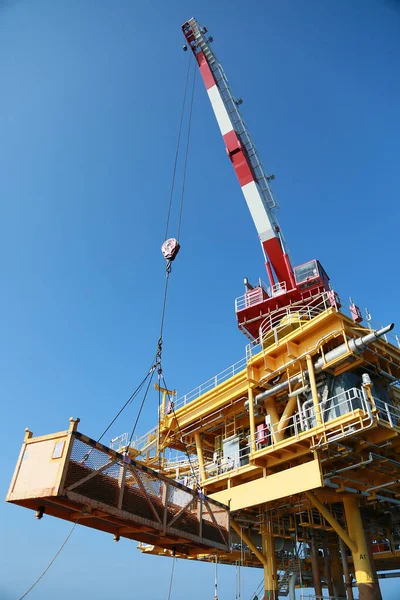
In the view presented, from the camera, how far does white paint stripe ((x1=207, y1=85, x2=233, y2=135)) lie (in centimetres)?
3266

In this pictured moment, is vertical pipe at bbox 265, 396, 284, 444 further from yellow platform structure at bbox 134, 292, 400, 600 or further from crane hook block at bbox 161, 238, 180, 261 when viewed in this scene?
crane hook block at bbox 161, 238, 180, 261

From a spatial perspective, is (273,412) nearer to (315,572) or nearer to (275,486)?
(275,486)

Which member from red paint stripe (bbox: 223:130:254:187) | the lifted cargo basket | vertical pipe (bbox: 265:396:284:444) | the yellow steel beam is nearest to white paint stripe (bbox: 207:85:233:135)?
Answer: red paint stripe (bbox: 223:130:254:187)

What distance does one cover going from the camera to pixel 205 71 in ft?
118

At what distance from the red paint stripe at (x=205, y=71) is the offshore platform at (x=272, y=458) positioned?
7159 millimetres

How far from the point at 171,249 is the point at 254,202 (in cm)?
1071

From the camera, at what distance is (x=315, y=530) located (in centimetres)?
2458

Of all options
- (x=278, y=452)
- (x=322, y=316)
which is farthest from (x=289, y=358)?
(x=278, y=452)

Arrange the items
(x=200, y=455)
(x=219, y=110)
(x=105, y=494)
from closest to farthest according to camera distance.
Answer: (x=105, y=494) < (x=200, y=455) < (x=219, y=110)

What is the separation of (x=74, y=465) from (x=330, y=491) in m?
12.9

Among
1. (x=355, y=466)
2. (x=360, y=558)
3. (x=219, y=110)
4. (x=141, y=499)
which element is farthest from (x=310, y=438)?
(x=219, y=110)

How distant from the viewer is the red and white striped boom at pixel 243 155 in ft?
92.5

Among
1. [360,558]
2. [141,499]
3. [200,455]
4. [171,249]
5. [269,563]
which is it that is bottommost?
[360,558]

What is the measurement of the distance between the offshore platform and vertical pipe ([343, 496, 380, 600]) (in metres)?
0.05
